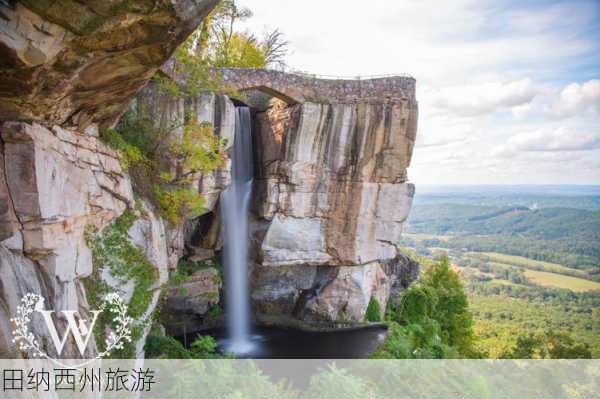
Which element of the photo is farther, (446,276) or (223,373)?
(446,276)

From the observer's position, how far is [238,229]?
18.2 metres

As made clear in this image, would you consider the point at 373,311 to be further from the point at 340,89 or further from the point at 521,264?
the point at 521,264

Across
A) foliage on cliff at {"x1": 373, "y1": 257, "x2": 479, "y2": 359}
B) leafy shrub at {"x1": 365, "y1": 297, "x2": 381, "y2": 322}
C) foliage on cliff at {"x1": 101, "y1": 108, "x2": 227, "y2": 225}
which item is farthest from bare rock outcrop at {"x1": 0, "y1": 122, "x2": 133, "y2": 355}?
leafy shrub at {"x1": 365, "y1": 297, "x2": 381, "y2": 322}

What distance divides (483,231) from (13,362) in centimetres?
16463

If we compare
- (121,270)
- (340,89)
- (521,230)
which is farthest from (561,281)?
(121,270)

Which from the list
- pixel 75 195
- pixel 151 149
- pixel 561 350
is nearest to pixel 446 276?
pixel 561 350

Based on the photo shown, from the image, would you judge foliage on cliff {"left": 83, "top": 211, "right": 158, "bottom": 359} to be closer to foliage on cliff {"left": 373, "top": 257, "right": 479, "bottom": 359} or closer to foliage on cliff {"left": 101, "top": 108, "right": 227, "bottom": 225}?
foliage on cliff {"left": 101, "top": 108, "right": 227, "bottom": 225}

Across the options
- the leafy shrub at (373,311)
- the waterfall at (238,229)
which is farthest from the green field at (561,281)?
the waterfall at (238,229)

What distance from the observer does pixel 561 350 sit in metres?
16.9

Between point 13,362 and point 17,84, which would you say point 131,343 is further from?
point 17,84

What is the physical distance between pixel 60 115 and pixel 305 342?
1422 cm

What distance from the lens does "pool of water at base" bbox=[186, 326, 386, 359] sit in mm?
15826

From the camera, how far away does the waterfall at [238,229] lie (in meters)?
17.7

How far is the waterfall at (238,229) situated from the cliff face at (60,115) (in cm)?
947
